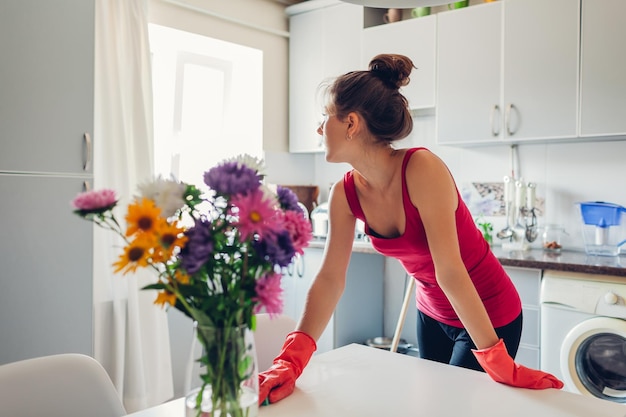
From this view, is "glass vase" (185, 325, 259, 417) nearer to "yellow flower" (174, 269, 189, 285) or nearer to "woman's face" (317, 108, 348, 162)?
"yellow flower" (174, 269, 189, 285)

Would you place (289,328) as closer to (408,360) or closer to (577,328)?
(408,360)

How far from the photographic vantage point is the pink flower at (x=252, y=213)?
712mm

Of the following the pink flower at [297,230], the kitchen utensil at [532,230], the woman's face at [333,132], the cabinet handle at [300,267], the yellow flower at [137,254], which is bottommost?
the cabinet handle at [300,267]

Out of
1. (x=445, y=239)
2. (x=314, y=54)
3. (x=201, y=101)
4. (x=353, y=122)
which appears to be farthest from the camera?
(x=314, y=54)

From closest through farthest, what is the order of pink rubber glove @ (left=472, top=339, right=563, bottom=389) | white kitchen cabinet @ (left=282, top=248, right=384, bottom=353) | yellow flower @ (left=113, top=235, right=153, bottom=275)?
yellow flower @ (left=113, top=235, right=153, bottom=275) → pink rubber glove @ (left=472, top=339, right=563, bottom=389) → white kitchen cabinet @ (left=282, top=248, right=384, bottom=353)

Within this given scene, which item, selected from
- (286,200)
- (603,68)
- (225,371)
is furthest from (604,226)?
(225,371)

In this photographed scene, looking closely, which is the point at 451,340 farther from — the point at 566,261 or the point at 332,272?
the point at 566,261

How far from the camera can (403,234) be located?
152cm

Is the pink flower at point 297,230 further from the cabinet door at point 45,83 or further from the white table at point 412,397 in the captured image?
the cabinet door at point 45,83

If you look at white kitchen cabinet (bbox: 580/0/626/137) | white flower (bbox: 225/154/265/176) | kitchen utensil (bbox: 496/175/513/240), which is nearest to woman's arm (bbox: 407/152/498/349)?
white flower (bbox: 225/154/265/176)

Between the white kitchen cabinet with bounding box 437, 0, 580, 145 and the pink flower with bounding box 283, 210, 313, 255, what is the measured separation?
2387mm

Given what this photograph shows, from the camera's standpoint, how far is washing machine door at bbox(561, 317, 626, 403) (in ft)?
7.86

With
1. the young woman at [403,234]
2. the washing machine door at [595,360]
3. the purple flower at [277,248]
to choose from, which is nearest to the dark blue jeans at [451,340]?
the young woman at [403,234]

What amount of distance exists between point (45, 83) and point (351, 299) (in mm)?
2088
